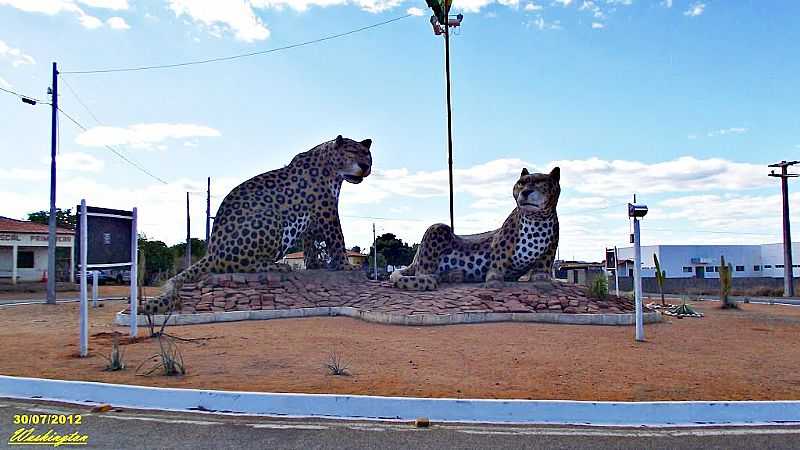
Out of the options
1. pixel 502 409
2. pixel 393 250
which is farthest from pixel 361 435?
pixel 393 250

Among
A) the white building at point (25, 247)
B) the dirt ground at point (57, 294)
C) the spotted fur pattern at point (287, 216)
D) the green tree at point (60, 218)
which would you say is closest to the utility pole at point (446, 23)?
the spotted fur pattern at point (287, 216)

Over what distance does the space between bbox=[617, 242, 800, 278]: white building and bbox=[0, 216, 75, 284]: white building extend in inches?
1865

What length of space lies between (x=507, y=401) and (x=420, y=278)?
9935 millimetres

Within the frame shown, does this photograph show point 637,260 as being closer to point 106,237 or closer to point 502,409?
point 502,409

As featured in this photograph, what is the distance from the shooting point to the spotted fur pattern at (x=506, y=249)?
1535 cm

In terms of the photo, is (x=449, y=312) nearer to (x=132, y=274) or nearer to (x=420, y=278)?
(x=420, y=278)

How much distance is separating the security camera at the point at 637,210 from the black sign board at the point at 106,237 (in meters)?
8.91

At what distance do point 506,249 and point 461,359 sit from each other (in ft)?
25.2

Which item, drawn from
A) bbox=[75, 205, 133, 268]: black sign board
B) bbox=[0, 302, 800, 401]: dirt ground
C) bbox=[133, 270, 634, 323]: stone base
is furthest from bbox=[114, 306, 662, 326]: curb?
bbox=[75, 205, 133, 268]: black sign board

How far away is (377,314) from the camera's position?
1343 centimetres

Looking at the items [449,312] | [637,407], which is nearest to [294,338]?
[449,312]

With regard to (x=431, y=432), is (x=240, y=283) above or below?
above

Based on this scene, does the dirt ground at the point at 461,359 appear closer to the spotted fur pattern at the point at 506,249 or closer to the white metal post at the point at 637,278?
the white metal post at the point at 637,278

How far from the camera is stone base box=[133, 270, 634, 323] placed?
13.8 metres
